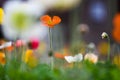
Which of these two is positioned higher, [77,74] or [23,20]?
[23,20]

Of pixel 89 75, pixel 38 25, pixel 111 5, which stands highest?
pixel 111 5

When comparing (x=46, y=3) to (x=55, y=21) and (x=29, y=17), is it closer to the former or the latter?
(x=55, y=21)

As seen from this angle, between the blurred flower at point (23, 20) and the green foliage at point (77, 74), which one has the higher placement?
the blurred flower at point (23, 20)

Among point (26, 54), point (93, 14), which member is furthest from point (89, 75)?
point (93, 14)

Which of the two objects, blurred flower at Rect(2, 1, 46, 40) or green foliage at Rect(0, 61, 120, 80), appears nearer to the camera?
green foliage at Rect(0, 61, 120, 80)

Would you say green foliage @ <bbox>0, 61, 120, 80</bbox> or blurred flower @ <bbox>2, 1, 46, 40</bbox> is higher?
blurred flower @ <bbox>2, 1, 46, 40</bbox>

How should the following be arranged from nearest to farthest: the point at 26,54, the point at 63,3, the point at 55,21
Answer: the point at 55,21, the point at 26,54, the point at 63,3

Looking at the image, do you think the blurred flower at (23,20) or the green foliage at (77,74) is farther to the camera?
the blurred flower at (23,20)

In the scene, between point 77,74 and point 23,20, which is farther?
point 23,20
